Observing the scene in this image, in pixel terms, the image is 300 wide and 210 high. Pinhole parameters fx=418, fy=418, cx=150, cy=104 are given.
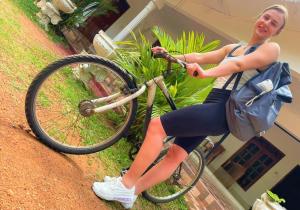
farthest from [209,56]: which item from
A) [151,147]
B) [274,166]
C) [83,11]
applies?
[83,11]

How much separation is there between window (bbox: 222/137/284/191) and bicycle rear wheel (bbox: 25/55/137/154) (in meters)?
5.59

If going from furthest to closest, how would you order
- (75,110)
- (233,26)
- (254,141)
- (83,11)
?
(83,11), (254,141), (233,26), (75,110)

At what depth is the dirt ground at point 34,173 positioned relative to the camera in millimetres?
2627

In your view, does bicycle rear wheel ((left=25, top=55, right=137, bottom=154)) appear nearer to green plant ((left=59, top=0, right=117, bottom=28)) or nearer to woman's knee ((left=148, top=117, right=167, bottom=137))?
woman's knee ((left=148, top=117, right=167, bottom=137))

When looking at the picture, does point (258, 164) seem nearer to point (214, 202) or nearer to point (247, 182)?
point (247, 182)

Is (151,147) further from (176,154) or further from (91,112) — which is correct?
(91,112)

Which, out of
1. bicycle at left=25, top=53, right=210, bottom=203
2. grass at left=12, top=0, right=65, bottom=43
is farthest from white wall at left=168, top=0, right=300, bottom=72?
bicycle at left=25, top=53, right=210, bottom=203

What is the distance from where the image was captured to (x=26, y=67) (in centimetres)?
505

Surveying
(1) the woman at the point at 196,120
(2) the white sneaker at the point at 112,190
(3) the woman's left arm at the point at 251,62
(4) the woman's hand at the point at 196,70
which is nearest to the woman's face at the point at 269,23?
(1) the woman at the point at 196,120

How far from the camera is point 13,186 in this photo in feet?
8.58

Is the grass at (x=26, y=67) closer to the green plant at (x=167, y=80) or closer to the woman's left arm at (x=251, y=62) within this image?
the green plant at (x=167, y=80)

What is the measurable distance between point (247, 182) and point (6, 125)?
25.2 ft

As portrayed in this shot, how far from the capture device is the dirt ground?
2.63 m

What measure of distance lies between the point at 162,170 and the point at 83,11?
27.8 feet
